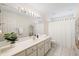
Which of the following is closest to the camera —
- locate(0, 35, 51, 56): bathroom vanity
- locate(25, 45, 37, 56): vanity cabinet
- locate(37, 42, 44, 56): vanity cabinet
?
locate(0, 35, 51, 56): bathroom vanity

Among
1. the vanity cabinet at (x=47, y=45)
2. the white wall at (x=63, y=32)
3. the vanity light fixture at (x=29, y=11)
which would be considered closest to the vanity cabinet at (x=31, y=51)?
the vanity cabinet at (x=47, y=45)

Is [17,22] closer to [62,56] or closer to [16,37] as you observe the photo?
[16,37]

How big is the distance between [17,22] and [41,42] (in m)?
0.60

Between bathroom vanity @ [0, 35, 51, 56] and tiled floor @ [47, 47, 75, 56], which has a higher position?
bathroom vanity @ [0, 35, 51, 56]

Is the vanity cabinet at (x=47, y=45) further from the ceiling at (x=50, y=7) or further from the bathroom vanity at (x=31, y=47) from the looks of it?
the ceiling at (x=50, y=7)

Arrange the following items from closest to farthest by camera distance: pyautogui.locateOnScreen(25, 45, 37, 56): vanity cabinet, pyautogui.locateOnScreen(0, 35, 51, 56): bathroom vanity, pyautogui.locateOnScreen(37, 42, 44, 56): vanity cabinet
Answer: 1. pyautogui.locateOnScreen(0, 35, 51, 56): bathroom vanity
2. pyautogui.locateOnScreen(25, 45, 37, 56): vanity cabinet
3. pyautogui.locateOnScreen(37, 42, 44, 56): vanity cabinet

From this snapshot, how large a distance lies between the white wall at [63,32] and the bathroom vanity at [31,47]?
16 centimetres

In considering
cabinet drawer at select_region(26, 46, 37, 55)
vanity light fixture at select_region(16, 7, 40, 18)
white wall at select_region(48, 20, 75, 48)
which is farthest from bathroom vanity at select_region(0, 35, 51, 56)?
vanity light fixture at select_region(16, 7, 40, 18)

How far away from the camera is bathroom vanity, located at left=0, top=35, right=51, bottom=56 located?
202cm

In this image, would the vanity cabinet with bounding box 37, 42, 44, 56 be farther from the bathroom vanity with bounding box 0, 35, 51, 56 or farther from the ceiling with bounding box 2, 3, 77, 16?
the ceiling with bounding box 2, 3, 77, 16

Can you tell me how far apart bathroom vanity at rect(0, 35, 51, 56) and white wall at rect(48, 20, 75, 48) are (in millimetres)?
160

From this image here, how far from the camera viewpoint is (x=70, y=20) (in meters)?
2.22

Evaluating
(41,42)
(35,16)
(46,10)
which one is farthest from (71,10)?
(41,42)

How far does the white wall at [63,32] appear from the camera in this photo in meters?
2.22
